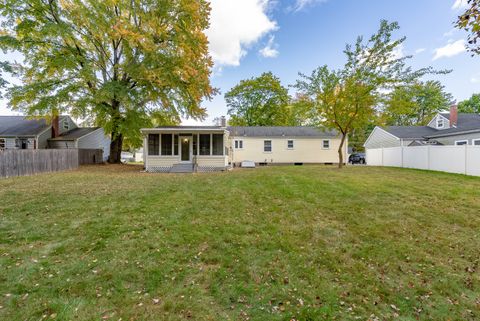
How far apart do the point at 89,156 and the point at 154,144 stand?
1024 centimetres

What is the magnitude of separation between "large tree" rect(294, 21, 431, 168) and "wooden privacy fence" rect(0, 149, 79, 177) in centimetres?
1739

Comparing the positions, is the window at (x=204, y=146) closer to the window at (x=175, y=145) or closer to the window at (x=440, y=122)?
the window at (x=175, y=145)

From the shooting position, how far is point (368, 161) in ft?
72.5

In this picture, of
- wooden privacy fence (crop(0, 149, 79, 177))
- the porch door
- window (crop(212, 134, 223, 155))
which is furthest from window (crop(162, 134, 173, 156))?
wooden privacy fence (crop(0, 149, 79, 177))

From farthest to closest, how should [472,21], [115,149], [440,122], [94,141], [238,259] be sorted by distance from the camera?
[94,141]
[440,122]
[115,149]
[238,259]
[472,21]

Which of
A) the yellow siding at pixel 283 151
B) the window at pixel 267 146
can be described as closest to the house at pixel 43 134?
the yellow siding at pixel 283 151

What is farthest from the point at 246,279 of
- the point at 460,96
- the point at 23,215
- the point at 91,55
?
the point at 460,96

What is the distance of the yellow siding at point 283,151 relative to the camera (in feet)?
76.9

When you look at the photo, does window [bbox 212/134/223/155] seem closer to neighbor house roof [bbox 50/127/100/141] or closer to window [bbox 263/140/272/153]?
window [bbox 263/140/272/153]

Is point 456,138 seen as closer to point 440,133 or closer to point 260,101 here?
point 440,133

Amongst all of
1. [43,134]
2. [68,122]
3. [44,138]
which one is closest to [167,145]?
[43,134]

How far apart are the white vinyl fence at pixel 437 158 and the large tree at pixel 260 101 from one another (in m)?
18.7

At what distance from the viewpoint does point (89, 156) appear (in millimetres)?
21375

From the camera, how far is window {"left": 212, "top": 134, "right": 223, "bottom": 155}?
51.8 feet
